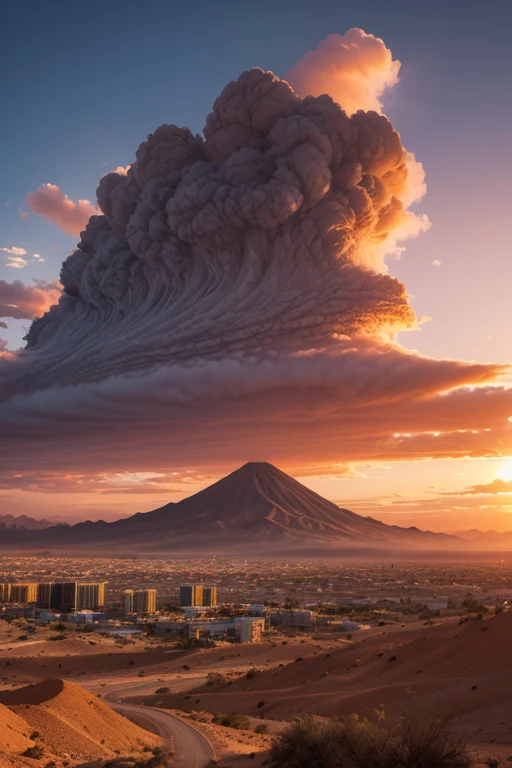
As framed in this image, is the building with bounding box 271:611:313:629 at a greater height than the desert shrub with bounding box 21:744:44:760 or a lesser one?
lesser

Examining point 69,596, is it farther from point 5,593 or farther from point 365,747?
point 365,747

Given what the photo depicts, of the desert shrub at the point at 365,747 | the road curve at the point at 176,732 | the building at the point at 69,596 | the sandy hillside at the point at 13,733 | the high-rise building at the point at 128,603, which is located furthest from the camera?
the building at the point at 69,596

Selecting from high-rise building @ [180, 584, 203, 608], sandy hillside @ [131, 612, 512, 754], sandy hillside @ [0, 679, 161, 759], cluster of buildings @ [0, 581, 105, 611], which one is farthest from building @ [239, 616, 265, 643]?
sandy hillside @ [0, 679, 161, 759]

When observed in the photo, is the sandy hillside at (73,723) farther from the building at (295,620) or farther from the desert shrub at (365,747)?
the building at (295,620)

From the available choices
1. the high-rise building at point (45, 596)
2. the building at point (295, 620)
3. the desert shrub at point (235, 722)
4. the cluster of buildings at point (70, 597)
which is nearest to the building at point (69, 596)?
the cluster of buildings at point (70, 597)

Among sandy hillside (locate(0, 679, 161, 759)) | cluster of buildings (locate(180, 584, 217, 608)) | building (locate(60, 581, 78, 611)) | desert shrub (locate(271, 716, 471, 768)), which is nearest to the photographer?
desert shrub (locate(271, 716, 471, 768))

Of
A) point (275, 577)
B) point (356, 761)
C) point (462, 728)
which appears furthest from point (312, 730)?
point (275, 577)

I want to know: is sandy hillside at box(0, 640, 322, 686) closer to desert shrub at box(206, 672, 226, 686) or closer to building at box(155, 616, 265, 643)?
building at box(155, 616, 265, 643)

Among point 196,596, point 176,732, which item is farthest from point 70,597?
point 176,732
